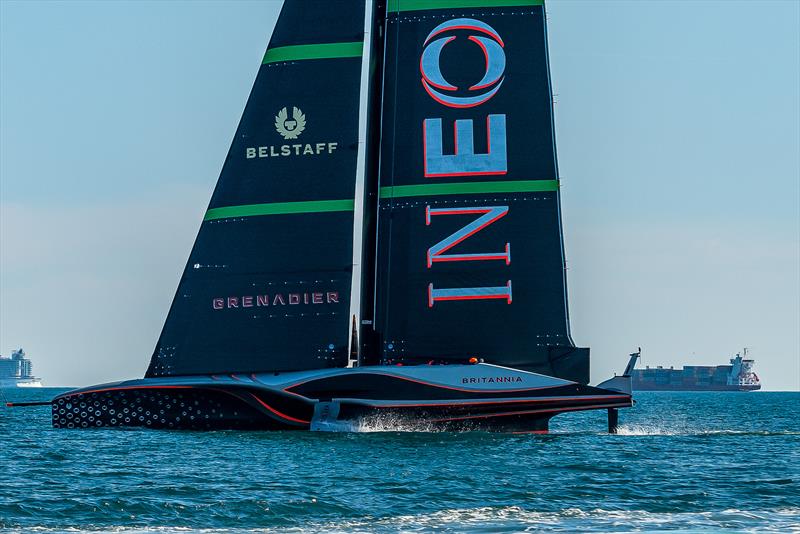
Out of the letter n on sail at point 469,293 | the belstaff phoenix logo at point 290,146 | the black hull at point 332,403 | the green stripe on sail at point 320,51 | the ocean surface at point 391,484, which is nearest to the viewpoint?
the ocean surface at point 391,484

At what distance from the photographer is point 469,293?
30203 millimetres

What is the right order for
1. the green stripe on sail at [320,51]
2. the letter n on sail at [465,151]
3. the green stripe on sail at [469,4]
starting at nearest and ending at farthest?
1. the letter n on sail at [465,151]
2. the green stripe on sail at [469,4]
3. the green stripe on sail at [320,51]

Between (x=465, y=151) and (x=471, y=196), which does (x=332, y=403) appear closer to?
(x=471, y=196)

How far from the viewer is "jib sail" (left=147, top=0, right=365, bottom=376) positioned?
100ft

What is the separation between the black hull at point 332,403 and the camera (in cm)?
2864

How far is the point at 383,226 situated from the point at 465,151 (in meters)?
2.39

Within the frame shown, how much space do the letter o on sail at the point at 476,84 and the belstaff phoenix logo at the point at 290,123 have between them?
279cm

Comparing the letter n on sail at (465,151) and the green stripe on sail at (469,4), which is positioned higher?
the green stripe on sail at (469,4)

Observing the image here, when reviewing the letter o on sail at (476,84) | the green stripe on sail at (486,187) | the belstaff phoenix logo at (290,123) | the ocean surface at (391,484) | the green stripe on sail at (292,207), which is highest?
the letter o on sail at (476,84)

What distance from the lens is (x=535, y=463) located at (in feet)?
83.6

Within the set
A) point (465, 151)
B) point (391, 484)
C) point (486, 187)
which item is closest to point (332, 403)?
point (486, 187)

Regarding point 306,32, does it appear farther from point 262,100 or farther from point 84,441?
point 84,441

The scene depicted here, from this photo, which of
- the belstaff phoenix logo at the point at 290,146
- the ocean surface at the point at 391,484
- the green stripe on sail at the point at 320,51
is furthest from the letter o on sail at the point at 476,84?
the ocean surface at the point at 391,484

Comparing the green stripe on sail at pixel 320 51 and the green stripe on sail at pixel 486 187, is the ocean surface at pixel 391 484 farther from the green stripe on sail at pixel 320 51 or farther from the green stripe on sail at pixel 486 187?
the green stripe on sail at pixel 320 51
